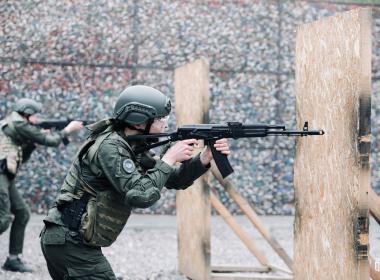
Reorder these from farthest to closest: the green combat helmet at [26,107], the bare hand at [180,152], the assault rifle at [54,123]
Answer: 1. the assault rifle at [54,123]
2. the green combat helmet at [26,107]
3. the bare hand at [180,152]

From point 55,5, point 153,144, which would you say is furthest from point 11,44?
point 153,144

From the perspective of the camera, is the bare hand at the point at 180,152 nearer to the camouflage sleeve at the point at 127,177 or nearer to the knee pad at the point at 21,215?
the camouflage sleeve at the point at 127,177

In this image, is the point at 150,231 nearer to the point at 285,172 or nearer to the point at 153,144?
the point at 285,172

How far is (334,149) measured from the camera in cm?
407

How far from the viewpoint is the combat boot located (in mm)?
6789

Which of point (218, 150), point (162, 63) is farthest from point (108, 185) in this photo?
point (162, 63)

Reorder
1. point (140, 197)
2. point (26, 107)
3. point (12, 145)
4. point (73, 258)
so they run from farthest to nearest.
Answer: point (26, 107), point (12, 145), point (73, 258), point (140, 197)

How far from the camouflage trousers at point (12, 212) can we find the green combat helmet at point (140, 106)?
9.96ft

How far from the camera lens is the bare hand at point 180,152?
3967 millimetres

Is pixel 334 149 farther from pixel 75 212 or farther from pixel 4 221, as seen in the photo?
pixel 4 221

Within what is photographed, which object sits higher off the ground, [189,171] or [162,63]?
[162,63]

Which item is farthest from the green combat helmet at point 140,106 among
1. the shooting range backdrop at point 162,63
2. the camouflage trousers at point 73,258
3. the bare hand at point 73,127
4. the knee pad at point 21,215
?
the shooting range backdrop at point 162,63

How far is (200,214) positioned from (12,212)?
195 centimetres

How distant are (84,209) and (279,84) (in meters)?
6.99
